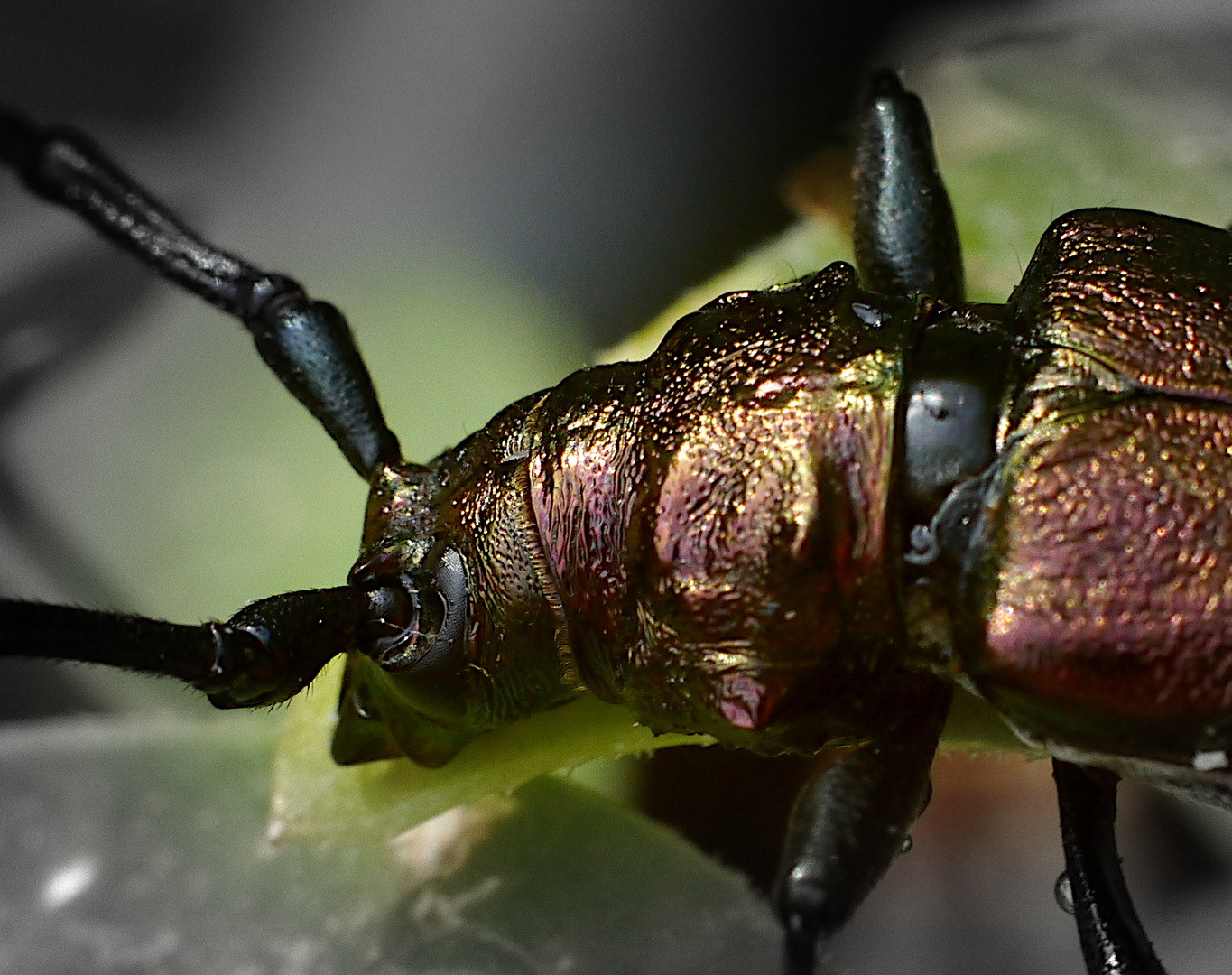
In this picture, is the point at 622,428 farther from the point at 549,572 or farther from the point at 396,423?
the point at 396,423

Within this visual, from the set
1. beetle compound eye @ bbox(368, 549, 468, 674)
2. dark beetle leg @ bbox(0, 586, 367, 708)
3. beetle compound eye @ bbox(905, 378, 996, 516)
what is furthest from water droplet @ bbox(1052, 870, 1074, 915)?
dark beetle leg @ bbox(0, 586, 367, 708)

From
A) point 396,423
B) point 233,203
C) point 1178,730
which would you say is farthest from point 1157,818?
point 233,203

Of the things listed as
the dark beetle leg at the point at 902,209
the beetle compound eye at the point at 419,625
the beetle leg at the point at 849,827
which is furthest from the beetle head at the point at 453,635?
the dark beetle leg at the point at 902,209

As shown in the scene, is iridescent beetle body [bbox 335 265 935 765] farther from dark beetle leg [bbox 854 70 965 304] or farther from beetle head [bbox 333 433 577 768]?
dark beetle leg [bbox 854 70 965 304]

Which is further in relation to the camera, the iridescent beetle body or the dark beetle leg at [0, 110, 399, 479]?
the dark beetle leg at [0, 110, 399, 479]

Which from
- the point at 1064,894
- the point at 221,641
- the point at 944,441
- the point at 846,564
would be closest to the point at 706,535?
the point at 846,564

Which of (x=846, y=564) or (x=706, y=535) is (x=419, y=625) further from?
(x=846, y=564)
